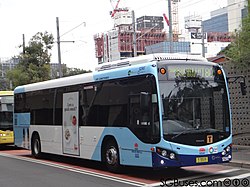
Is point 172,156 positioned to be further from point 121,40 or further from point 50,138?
point 121,40

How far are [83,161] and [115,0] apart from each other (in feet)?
318

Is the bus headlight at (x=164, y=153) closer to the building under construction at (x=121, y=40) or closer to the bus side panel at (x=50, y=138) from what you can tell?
the bus side panel at (x=50, y=138)

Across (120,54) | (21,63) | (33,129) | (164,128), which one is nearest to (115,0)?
(120,54)

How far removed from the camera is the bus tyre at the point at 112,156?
12977 millimetres

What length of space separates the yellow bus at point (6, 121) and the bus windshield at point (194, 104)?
13.8 meters

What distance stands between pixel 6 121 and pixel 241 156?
12941 mm

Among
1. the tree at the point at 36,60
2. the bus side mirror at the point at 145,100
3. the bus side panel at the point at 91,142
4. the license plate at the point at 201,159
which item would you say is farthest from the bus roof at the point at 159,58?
the tree at the point at 36,60

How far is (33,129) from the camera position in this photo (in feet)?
61.3

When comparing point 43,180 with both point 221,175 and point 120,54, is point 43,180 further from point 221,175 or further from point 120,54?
point 120,54

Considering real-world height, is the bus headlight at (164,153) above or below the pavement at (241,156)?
above

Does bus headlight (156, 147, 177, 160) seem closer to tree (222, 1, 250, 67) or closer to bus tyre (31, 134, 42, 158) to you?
tree (222, 1, 250, 67)

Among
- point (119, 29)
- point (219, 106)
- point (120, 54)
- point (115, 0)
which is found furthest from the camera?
point (115, 0)

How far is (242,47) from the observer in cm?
1764

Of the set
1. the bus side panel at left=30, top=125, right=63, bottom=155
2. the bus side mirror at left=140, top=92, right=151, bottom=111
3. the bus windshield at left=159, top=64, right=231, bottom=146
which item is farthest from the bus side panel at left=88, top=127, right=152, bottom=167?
the bus side panel at left=30, top=125, right=63, bottom=155
